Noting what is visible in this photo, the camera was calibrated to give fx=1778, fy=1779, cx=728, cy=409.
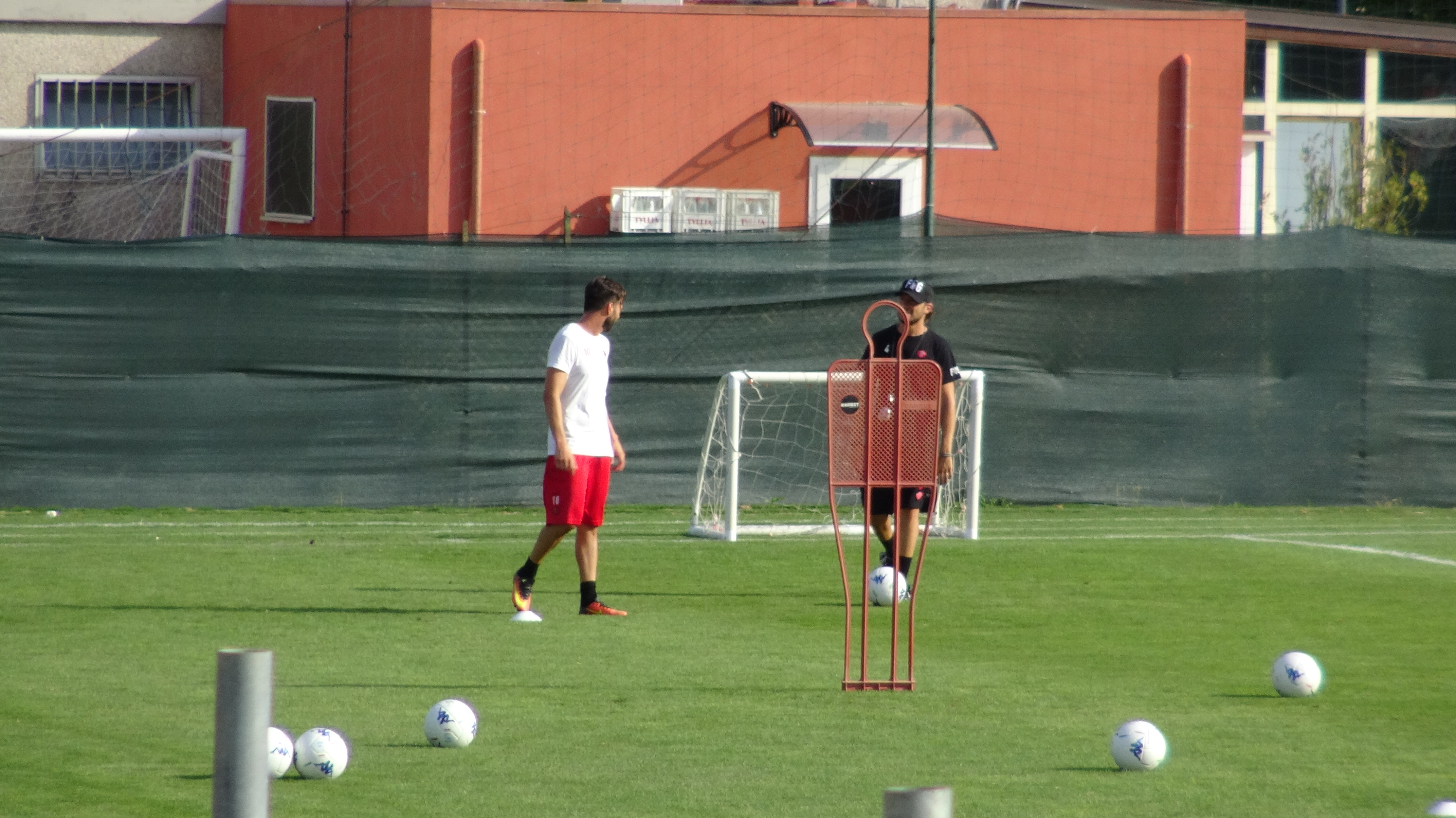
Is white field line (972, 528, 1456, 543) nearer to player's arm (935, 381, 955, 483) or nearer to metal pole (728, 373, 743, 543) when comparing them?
metal pole (728, 373, 743, 543)

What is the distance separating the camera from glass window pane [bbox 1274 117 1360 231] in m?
30.0

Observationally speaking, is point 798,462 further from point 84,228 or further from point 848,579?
point 84,228

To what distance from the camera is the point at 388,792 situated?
19.7ft

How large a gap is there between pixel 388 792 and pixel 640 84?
622 inches

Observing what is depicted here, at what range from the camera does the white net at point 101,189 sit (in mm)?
21656

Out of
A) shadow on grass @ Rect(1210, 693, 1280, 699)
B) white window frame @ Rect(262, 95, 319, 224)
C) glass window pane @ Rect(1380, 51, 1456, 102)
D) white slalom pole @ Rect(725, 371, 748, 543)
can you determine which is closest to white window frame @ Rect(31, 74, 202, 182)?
white window frame @ Rect(262, 95, 319, 224)

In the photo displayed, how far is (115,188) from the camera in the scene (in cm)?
2223

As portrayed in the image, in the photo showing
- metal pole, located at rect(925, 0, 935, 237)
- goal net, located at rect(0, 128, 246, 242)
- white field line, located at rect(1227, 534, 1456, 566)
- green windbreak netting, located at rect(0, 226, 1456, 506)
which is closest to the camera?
white field line, located at rect(1227, 534, 1456, 566)

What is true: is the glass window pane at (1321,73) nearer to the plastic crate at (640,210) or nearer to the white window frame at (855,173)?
the white window frame at (855,173)

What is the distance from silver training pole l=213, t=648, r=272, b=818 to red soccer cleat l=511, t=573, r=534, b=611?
6981mm

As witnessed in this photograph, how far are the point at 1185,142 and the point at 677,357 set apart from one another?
347 inches

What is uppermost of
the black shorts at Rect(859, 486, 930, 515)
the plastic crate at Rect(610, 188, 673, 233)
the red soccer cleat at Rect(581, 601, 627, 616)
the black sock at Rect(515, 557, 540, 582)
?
the plastic crate at Rect(610, 188, 673, 233)

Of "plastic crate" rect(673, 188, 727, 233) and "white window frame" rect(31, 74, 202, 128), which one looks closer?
"plastic crate" rect(673, 188, 727, 233)

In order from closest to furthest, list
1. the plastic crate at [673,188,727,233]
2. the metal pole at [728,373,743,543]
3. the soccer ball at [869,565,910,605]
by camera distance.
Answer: the soccer ball at [869,565,910,605] → the metal pole at [728,373,743,543] → the plastic crate at [673,188,727,233]
